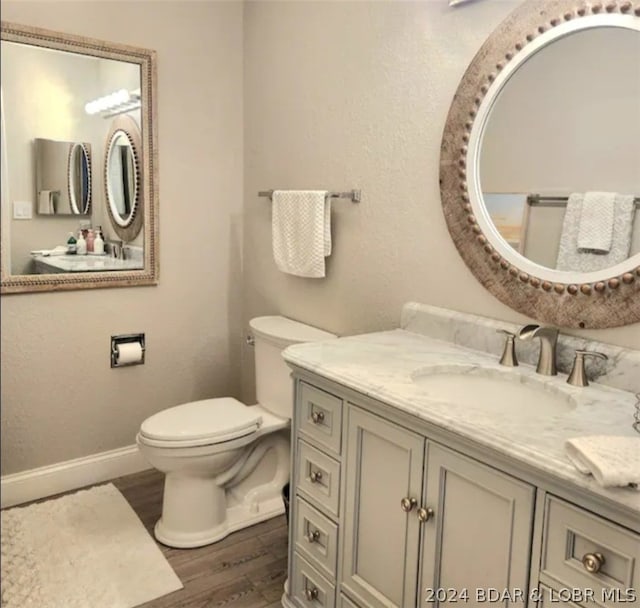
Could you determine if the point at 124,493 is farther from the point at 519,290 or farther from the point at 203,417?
the point at 519,290

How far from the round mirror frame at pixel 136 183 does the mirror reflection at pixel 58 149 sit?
2 cm

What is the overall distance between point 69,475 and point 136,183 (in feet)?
4.35

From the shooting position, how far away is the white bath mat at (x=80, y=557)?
194 cm

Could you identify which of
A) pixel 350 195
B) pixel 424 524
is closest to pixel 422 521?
pixel 424 524

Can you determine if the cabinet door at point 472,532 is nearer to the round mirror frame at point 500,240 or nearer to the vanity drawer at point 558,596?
the vanity drawer at point 558,596

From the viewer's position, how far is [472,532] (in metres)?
1.28

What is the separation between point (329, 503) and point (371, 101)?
1.41m

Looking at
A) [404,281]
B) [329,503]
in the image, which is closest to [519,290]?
[404,281]

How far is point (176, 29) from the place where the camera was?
8.81 ft

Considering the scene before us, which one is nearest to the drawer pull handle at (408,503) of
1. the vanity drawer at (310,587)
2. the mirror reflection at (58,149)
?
the vanity drawer at (310,587)

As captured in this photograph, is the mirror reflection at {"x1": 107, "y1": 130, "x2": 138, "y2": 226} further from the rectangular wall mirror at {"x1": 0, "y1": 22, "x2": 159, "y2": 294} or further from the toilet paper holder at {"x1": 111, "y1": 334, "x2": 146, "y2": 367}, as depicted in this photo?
the toilet paper holder at {"x1": 111, "y1": 334, "x2": 146, "y2": 367}

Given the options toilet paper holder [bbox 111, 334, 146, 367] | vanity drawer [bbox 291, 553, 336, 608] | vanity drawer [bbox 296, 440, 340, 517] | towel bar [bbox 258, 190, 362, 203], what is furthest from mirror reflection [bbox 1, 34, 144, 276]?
vanity drawer [bbox 291, 553, 336, 608]

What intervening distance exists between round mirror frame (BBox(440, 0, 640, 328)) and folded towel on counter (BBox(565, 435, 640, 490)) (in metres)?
0.52

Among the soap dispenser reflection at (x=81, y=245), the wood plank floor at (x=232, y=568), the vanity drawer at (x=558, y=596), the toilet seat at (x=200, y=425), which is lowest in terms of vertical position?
the wood plank floor at (x=232, y=568)
